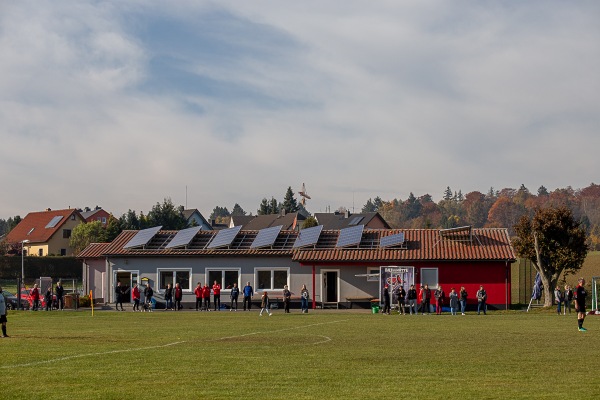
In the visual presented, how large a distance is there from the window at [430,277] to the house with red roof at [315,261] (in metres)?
0.06

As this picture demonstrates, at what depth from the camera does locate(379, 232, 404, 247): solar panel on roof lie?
5491 cm

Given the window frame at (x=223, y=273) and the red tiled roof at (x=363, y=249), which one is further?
the window frame at (x=223, y=273)

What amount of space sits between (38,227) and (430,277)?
7395cm

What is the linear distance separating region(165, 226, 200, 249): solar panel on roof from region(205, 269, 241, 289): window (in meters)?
2.43

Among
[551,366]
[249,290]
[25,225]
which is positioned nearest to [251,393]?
[551,366]

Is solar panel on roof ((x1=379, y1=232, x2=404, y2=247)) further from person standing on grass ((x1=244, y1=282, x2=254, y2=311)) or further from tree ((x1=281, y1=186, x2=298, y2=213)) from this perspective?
tree ((x1=281, y1=186, x2=298, y2=213))

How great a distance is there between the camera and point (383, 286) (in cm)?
5038

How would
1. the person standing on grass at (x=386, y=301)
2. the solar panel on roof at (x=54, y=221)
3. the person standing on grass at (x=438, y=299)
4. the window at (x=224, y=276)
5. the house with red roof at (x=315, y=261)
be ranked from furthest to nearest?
the solar panel on roof at (x=54, y=221) < the window at (x=224, y=276) < the house with red roof at (x=315, y=261) < the person standing on grass at (x=438, y=299) < the person standing on grass at (x=386, y=301)

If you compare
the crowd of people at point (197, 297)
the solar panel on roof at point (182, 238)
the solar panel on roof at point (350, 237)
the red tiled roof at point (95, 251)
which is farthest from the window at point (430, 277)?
the red tiled roof at point (95, 251)

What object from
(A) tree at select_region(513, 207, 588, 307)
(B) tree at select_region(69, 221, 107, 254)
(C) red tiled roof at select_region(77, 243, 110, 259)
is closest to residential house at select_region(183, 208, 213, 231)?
(B) tree at select_region(69, 221, 107, 254)

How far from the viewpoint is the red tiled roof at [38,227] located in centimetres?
11084

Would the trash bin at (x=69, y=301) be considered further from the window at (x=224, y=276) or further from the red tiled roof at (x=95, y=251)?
the window at (x=224, y=276)

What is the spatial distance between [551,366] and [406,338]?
825 cm

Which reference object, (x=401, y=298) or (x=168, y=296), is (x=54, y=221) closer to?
(x=168, y=296)
